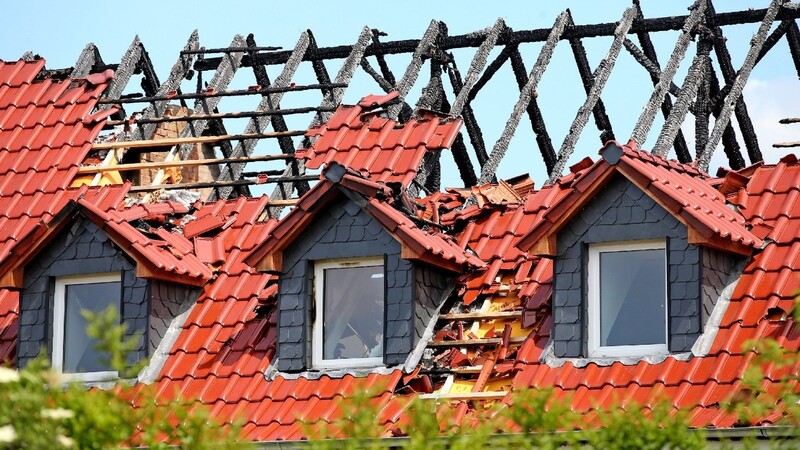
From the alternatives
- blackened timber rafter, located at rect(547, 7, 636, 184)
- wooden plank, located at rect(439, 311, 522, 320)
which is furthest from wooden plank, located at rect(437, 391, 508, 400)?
blackened timber rafter, located at rect(547, 7, 636, 184)

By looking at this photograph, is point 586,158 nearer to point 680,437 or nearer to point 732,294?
point 732,294

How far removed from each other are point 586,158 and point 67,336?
662 centimetres

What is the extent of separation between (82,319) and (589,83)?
1099cm

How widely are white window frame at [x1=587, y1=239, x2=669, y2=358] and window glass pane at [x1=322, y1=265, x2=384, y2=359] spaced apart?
8.37ft

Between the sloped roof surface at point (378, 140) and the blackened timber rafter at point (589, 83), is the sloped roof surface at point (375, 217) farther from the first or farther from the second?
the blackened timber rafter at point (589, 83)

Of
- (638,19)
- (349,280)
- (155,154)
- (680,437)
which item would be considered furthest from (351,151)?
(680,437)

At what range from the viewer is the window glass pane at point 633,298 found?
794 inches

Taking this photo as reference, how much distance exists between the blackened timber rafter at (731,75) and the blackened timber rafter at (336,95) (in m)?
5.47

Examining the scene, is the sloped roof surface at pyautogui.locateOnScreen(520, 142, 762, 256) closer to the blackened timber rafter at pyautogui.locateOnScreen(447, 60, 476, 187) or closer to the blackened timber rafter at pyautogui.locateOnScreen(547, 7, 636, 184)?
the blackened timber rafter at pyautogui.locateOnScreen(547, 7, 636, 184)

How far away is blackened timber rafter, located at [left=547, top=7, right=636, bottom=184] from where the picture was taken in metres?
27.1

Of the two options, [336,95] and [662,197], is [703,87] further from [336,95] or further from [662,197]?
[662,197]

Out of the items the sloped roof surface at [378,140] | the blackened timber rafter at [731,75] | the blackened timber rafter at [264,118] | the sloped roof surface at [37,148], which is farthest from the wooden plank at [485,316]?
the blackened timber rafter at [731,75]

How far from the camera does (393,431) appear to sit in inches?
779

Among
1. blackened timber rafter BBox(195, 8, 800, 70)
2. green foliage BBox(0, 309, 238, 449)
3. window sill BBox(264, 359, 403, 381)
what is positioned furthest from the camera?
blackened timber rafter BBox(195, 8, 800, 70)
